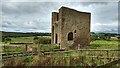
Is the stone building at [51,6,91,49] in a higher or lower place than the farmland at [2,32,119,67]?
higher

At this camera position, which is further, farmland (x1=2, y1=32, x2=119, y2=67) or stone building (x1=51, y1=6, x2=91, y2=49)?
stone building (x1=51, y1=6, x2=91, y2=49)

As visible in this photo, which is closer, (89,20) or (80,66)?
(80,66)

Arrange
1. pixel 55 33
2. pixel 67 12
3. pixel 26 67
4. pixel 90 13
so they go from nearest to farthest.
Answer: pixel 26 67 < pixel 67 12 < pixel 90 13 < pixel 55 33

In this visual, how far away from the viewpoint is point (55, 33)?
99.0 feet

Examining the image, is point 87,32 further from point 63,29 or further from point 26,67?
point 26,67

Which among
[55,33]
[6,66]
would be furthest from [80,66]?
[55,33]

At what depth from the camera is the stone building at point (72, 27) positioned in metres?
26.0

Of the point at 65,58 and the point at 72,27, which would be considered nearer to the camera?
the point at 65,58

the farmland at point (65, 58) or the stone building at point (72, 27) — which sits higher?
the stone building at point (72, 27)

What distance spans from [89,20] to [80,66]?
19.0 m

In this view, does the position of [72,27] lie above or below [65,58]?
above

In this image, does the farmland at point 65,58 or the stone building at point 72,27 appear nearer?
the farmland at point 65,58

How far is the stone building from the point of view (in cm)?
2605

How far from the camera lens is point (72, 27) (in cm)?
2680
